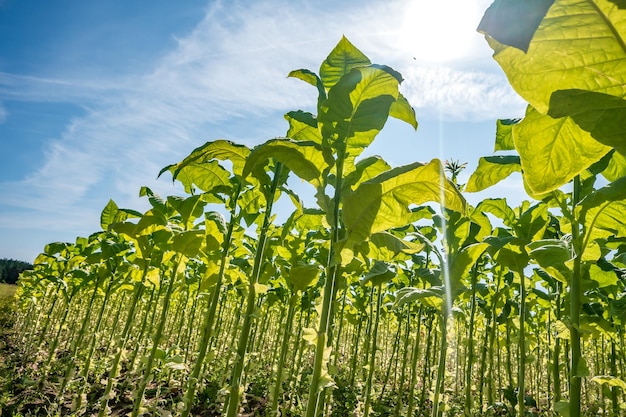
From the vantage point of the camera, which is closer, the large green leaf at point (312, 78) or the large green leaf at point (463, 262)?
the large green leaf at point (312, 78)

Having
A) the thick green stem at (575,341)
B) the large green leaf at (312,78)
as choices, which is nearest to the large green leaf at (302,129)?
the large green leaf at (312,78)

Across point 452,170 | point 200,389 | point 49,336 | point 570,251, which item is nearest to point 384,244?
point 570,251

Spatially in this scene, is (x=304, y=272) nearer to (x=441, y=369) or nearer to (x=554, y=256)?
(x=554, y=256)

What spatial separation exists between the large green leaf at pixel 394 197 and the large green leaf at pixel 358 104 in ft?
1.91

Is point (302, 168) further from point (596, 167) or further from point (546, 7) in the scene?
point (596, 167)

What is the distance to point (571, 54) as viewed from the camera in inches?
33.8

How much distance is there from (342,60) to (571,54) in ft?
5.71

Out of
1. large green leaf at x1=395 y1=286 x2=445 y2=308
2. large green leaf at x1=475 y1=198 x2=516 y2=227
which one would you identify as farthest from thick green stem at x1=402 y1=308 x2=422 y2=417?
large green leaf at x1=475 y1=198 x2=516 y2=227

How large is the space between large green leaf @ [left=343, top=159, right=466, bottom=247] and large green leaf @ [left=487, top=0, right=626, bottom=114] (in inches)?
22.6

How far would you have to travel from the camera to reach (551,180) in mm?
1054

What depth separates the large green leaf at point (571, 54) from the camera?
32.1 inches

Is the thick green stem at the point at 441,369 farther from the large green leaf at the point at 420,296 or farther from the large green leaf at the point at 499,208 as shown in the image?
the large green leaf at the point at 499,208

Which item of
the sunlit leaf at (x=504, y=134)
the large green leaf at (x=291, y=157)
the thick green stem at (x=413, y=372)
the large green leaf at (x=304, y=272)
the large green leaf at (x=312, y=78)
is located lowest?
the thick green stem at (x=413, y=372)

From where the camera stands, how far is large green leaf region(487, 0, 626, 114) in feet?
2.67
